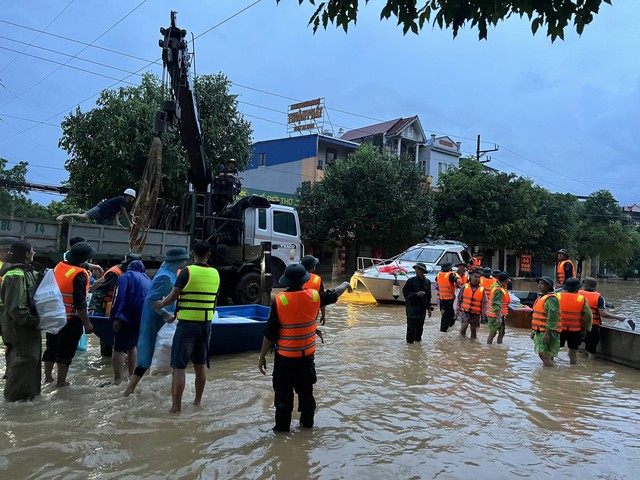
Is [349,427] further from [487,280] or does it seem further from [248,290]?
[248,290]

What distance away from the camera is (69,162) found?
18.2 metres

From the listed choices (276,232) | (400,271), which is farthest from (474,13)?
(400,271)

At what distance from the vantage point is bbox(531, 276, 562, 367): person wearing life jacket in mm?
7688

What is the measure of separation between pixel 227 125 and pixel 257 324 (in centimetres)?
1375

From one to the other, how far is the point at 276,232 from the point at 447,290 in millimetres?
5282

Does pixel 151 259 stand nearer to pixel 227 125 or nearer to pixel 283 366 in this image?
pixel 283 366

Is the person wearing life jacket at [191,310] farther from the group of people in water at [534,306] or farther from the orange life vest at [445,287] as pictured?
the orange life vest at [445,287]

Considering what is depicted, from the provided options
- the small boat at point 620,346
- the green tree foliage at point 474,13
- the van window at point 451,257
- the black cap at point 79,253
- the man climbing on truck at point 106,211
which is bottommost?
the small boat at point 620,346

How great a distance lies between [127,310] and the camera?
5855mm

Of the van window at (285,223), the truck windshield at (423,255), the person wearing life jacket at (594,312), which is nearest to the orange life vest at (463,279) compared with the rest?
the person wearing life jacket at (594,312)

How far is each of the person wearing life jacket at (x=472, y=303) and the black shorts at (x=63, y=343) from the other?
288 inches

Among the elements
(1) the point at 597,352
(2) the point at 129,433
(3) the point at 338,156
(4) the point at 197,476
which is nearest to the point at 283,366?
(4) the point at 197,476

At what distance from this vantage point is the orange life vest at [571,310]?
26.4 ft

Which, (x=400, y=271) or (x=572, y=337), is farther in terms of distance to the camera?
(x=400, y=271)
